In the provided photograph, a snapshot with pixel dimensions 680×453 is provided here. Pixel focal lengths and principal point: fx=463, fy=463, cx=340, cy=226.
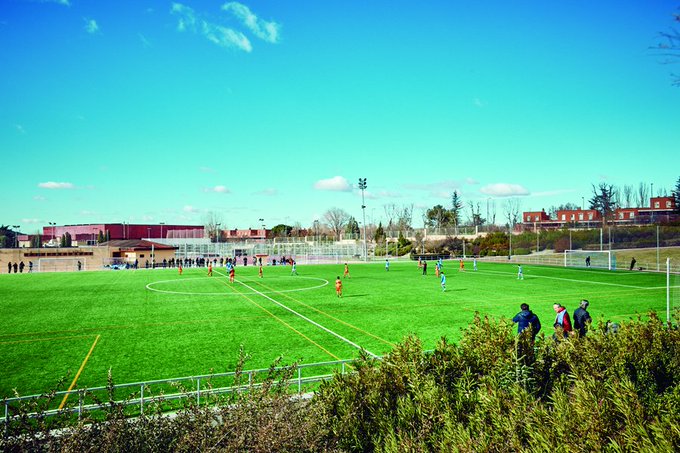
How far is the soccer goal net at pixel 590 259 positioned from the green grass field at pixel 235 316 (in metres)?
10.2

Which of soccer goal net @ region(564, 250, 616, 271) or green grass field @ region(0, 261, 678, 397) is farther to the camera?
soccer goal net @ region(564, 250, 616, 271)

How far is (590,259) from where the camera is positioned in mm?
59781

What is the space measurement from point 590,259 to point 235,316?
166 feet

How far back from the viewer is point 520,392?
Result: 6.01 metres

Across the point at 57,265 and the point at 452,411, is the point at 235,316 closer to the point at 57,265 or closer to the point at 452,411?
the point at 452,411

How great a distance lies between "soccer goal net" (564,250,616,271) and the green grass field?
33.5 feet

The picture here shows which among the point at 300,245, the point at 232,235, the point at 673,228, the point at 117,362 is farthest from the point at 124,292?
the point at 232,235

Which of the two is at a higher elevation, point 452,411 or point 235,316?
point 452,411

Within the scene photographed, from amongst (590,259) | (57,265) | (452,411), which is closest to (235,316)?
(452,411)

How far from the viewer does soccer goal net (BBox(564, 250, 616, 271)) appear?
57.7 m

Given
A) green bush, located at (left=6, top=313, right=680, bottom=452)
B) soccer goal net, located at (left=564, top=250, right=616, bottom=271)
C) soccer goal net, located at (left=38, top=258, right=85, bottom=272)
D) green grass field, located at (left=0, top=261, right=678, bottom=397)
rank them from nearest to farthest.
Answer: green bush, located at (left=6, top=313, right=680, bottom=452) < green grass field, located at (left=0, top=261, right=678, bottom=397) < soccer goal net, located at (left=564, top=250, right=616, bottom=271) < soccer goal net, located at (left=38, top=258, right=85, bottom=272)

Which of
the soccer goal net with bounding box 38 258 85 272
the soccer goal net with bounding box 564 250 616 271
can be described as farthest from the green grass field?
the soccer goal net with bounding box 38 258 85 272

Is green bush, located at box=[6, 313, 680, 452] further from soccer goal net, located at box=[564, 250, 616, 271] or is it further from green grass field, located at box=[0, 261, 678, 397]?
soccer goal net, located at box=[564, 250, 616, 271]

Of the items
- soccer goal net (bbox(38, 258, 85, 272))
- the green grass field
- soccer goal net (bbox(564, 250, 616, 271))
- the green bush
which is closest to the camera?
the green bush
